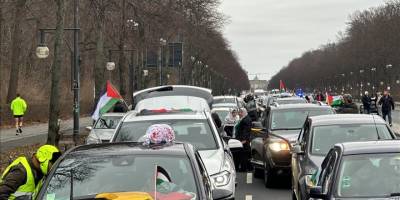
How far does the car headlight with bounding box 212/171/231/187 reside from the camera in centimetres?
888

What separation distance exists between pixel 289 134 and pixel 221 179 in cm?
548

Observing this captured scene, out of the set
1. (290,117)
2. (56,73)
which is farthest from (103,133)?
(290,117)

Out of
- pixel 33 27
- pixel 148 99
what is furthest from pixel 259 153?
pixel 33 27

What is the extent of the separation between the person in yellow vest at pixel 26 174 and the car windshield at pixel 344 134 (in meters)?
4.90

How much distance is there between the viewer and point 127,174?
596 centimetres

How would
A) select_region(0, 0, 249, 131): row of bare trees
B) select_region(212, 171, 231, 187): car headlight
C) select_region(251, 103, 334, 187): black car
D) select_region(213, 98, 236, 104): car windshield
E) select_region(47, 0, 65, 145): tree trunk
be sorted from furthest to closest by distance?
select_region(213, 98, 236, 104): car windshield, select_region(0, 0, 249, 131): row of bare trees, select_region(47, 0, 65, 145): tree trunk, select_region(251, 103, 334, 187): black car, select_region(212, 171, 231, 187): car headlight

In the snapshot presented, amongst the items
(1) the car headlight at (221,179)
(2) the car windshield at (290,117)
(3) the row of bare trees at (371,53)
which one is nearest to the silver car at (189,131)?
(1) the car headlight at (221,179)

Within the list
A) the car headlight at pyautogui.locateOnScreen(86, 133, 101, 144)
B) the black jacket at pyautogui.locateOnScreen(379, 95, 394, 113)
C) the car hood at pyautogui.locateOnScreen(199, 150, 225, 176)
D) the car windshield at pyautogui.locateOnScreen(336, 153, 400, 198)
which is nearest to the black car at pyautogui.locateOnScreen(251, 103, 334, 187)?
the car hood at pyautogui.locateOnScreen(199, 150, 225, 176)

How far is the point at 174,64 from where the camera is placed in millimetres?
66125

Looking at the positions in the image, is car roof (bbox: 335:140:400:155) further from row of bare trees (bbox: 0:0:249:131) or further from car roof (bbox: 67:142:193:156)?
row of bare trees (bbox: 0:0:249:131)

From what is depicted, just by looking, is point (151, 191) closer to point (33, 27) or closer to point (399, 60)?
point (33, 27)

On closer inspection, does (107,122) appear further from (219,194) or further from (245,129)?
(219,194)

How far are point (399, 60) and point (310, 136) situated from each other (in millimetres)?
74333

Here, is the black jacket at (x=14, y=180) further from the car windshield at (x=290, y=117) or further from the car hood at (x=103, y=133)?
the car hood at (x=103, y=133)
